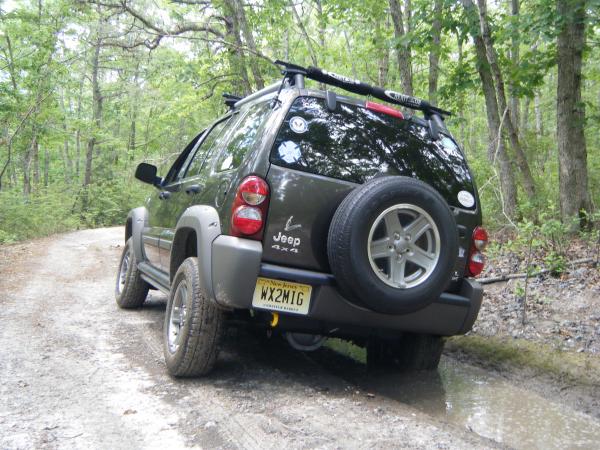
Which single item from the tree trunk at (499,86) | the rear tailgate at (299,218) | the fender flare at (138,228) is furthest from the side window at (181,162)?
the tree trunk at (499,86)

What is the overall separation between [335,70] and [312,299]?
48.1ft

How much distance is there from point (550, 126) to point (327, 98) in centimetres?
2158

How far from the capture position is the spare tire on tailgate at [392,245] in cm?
282

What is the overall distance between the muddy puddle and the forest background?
2.00 meters

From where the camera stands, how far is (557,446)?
2.74 m

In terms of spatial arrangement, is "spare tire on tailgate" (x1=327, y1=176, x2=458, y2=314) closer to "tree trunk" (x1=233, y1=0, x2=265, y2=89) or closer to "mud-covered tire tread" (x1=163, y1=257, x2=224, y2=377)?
"mud-covered tire tread" (x1=163, y1=257, x2=224, y2=377)

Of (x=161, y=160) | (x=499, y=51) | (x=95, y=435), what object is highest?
(x=499, y=51)

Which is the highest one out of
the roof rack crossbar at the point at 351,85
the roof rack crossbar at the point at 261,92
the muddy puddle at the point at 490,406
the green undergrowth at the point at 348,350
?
the roof rack crossbar at the point at 351,85

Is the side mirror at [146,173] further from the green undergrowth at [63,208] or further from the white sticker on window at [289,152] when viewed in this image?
the green undergrowth at [63,208]

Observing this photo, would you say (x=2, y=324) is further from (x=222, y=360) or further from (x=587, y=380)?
(x=587, y=380)

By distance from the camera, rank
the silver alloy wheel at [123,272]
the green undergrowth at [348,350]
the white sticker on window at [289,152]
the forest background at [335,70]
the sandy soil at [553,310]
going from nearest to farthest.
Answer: the white sticker on window at [289,152], the sandy soil at [553,310], the green undergrowth at [348,350], the silver alloy wheel at [123,272], the forest background at [335,70]

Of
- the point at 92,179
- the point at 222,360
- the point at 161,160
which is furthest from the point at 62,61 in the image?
the point at 222,360

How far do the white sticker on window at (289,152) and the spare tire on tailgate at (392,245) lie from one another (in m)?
0.42

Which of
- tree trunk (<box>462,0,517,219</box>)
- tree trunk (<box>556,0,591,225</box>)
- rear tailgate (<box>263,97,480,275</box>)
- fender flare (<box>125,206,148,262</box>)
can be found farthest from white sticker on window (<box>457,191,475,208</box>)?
tree trunk (<box>462,0,517,219</box>)
